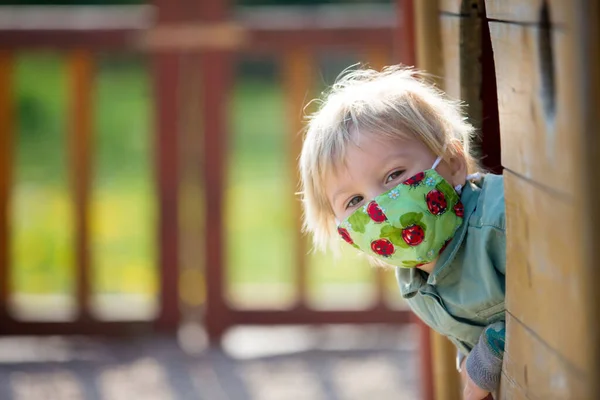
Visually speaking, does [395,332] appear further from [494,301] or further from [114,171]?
[114,171]

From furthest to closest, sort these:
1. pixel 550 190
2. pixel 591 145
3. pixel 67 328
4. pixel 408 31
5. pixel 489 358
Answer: pixel 67 328, pixel 408 31, pixel 489 358, pixel 550 190, pixel 591 145

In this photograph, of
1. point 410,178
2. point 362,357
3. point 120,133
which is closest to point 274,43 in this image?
point 362,357

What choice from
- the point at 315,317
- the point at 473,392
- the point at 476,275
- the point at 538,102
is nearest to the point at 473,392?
the point at 473,392

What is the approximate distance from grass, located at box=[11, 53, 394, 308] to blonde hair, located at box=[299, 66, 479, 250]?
2.40 meters

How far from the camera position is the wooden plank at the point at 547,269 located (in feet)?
3.98

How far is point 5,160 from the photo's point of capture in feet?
14.4

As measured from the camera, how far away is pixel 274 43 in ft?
14.3

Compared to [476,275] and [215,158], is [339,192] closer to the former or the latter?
[476,275]

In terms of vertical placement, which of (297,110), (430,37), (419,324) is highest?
(430,37)

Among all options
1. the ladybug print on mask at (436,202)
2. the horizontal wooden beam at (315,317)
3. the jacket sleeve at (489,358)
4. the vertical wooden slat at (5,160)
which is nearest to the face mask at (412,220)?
the ladybug print on mask at (436,202)

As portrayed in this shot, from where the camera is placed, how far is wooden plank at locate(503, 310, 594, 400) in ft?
4.17

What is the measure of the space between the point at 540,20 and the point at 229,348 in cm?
327

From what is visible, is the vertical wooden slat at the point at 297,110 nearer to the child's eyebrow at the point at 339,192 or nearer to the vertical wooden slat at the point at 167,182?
the vertical wooden slat at the point at 167,182

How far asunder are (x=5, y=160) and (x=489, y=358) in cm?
310
